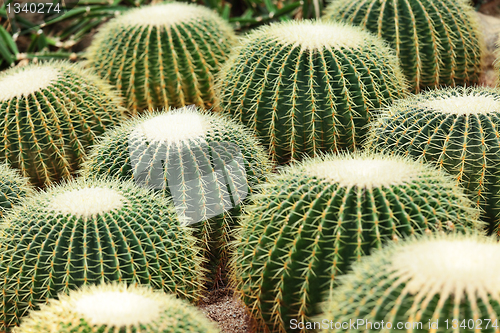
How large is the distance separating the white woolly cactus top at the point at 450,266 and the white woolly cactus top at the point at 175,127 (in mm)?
1596

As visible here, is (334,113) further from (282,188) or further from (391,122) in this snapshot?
(282,188)

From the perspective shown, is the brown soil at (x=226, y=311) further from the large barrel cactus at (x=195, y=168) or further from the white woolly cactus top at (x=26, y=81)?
the white woolly cactus top at (x=26, y=81)

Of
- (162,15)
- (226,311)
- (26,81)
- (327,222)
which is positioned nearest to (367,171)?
(327,222)

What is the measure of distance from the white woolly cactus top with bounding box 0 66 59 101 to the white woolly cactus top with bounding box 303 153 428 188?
6.70ft

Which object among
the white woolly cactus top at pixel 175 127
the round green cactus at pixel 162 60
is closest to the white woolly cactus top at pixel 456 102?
the white woolly cactus top at pixel 175 127

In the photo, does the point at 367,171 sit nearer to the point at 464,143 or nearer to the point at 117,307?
the point at 464,143

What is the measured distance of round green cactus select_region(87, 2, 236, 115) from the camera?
446 cm

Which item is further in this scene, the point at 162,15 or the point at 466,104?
the point at 162,15

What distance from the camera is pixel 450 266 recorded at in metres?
1.83

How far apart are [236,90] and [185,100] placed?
70 cm

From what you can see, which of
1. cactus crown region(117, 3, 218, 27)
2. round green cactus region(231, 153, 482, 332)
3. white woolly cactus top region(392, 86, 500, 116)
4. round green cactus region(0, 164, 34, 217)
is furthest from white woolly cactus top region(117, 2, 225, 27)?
round green cactus region(231, 153, 482, 332)

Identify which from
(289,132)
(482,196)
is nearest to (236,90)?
(289,132)

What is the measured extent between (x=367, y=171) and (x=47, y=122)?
7.28ft

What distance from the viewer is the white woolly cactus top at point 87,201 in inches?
107
